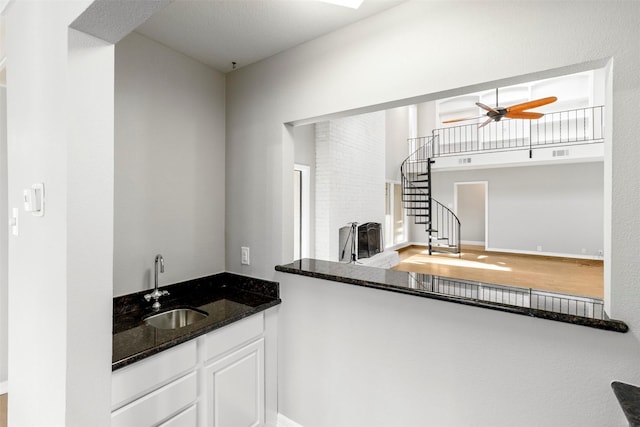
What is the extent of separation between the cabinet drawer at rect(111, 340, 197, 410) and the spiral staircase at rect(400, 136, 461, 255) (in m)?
7.68

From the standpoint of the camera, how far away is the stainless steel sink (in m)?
2.02

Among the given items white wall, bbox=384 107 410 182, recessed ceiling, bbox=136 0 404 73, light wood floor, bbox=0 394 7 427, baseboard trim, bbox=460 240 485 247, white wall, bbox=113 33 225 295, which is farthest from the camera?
baseboard trim, bbox=460 240 485 247

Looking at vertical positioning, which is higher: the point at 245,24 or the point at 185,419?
the point at 245,24

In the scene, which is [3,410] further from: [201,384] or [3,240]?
[201,384]

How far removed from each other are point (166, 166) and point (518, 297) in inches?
89.4

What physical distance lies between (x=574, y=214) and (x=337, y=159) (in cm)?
702

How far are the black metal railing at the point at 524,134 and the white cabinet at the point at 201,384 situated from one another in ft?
25.6

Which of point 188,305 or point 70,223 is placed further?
point 188,305

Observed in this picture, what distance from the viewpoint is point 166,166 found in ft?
7.21

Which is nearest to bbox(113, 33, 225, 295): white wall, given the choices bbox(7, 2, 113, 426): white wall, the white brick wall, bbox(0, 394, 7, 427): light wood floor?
bbox(7, 2, 113, 426): white wall

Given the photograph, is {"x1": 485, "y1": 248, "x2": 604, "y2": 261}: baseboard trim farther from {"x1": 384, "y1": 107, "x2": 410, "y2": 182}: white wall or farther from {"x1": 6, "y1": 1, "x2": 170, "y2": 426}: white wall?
{"x1": 6, "y1": 1, "x2": 170, "y2": 426}: white wall

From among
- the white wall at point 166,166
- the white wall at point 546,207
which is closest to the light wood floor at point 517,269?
the white wall at point 546,207

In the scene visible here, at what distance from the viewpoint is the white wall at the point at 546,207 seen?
303 inches

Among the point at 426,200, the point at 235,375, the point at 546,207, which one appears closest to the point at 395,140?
the point at 426,200
